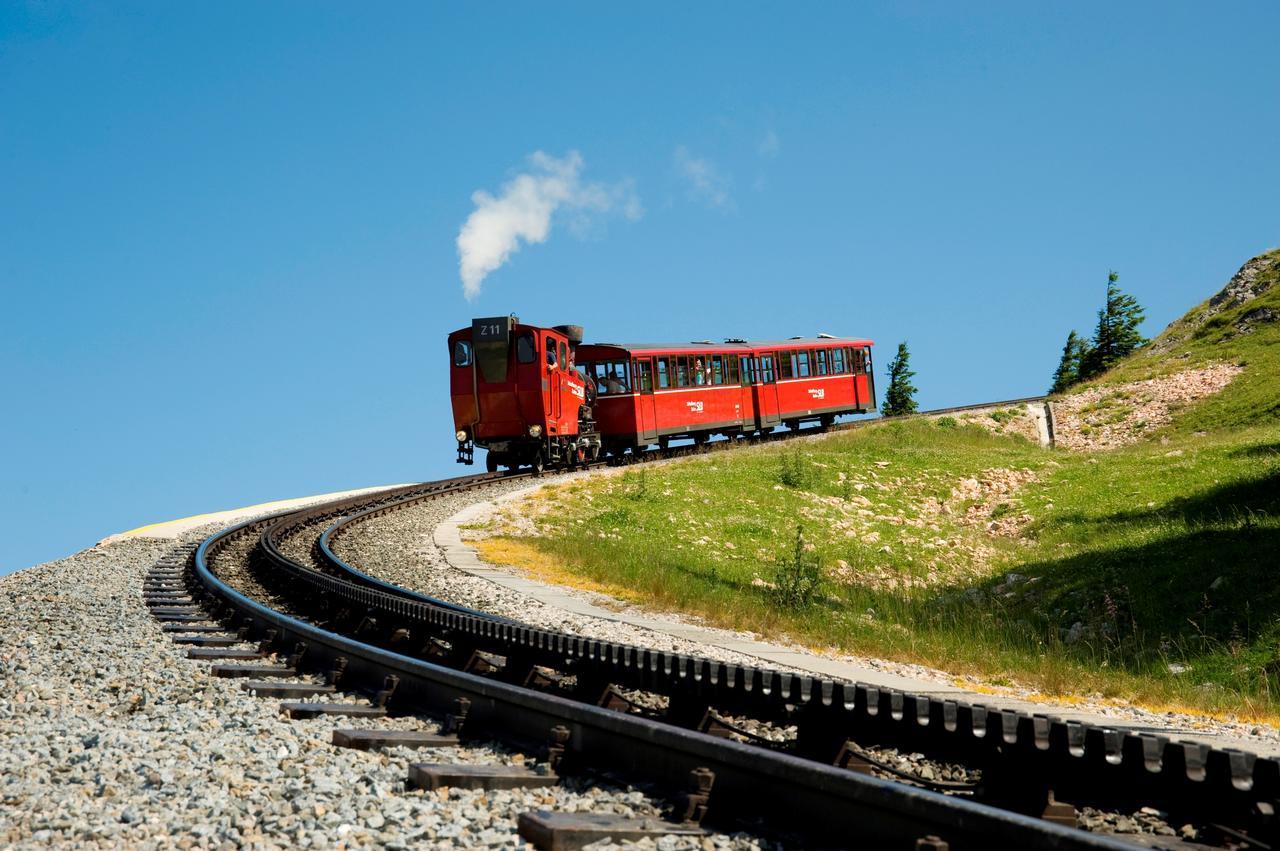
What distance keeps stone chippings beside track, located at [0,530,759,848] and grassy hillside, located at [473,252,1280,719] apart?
565 centimetres

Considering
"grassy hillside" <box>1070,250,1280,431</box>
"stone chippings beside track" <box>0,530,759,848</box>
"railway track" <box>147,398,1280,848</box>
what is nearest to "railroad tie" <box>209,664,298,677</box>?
"railway track" <box>147,398,1280,848</box>

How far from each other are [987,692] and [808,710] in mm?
3888

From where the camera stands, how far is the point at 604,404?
29531mm

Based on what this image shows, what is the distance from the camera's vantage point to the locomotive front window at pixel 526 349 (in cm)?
2495

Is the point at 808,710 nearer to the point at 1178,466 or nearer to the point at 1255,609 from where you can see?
the point at 1255,609

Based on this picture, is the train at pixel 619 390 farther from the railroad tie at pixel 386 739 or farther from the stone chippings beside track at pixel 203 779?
the railroad tie at pixel 386 739

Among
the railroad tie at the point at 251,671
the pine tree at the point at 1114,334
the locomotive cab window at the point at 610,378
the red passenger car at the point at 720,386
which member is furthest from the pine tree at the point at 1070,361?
the railroad tie at the point at 251,671

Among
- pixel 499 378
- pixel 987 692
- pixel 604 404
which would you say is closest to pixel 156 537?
pixel 499 378

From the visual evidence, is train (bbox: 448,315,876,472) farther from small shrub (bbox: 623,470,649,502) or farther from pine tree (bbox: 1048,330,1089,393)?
pine tree (bbox: 1048,330,1089,393)

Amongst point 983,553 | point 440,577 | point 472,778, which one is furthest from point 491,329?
point 472,778

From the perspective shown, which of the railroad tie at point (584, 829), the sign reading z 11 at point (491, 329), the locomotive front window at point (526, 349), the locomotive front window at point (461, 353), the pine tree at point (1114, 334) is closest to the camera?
the railroad tie at point (584, 829)

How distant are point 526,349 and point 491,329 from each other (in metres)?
0.92

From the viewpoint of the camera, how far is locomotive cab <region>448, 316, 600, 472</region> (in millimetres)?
24938

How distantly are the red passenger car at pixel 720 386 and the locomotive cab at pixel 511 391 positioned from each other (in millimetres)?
2498
